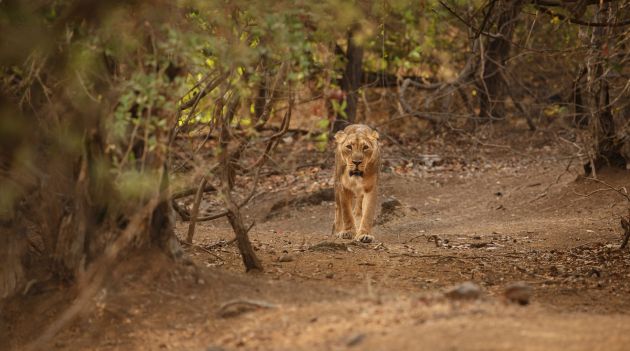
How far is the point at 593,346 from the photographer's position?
4789 mm

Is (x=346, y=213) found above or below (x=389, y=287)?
above

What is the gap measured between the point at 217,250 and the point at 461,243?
120 inches

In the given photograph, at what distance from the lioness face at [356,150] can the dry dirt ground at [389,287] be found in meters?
0.93

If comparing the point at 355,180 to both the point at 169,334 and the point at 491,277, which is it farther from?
the point at 169,334

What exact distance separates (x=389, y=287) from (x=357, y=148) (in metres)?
3.18

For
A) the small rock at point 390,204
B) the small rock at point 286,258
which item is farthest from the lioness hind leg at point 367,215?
the small rock at point 390,204

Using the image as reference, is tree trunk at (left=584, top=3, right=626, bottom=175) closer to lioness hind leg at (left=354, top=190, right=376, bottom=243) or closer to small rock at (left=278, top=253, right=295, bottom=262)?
lioness hind leg at (left=354, top=190, right=376, bottom=243)

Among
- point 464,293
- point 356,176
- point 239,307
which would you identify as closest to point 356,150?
point 356,176

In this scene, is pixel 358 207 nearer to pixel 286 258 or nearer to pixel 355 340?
pixel 286 258

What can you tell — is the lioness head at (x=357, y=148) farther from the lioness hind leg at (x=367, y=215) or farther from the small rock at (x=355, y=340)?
the small rock at (x=355, y=340)

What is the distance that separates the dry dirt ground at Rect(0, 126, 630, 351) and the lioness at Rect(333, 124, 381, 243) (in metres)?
0.48

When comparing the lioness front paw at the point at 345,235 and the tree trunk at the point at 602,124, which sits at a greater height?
the tree trunk at the point at 602,124

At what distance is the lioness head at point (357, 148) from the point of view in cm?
1045

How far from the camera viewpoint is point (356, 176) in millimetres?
10609
